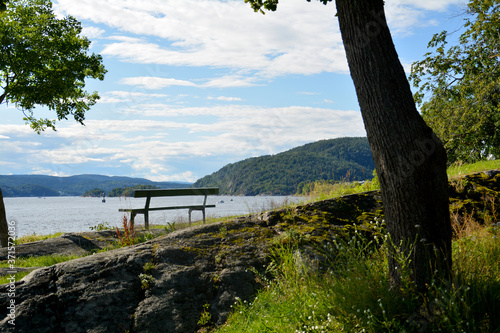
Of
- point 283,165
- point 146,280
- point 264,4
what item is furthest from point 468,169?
point 283,165

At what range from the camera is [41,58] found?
1309 centimetres

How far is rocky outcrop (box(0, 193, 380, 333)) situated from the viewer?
170 inches

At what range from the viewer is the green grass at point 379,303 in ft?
10.4

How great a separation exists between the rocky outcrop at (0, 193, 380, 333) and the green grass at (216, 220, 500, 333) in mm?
464

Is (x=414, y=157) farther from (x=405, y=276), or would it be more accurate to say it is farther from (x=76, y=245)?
(x=76, y=245)

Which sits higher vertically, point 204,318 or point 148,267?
point 148,267

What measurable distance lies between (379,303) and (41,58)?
536 inches

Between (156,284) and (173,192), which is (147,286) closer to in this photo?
(156,284)

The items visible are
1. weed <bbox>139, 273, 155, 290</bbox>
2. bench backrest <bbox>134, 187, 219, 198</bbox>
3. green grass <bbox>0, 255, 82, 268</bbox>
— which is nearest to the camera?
weed <bbox>139, 273, 155, 290</bbox>

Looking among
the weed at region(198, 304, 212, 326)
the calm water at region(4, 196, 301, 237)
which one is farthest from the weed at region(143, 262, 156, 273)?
the calm water at region(4, 196, 301, 237)

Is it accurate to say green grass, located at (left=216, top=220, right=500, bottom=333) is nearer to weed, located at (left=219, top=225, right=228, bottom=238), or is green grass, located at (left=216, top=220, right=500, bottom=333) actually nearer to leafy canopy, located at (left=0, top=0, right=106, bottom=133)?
weed, located at (left=219, top=225, right=228, bottom=238)

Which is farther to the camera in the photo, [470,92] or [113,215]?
[113,215]

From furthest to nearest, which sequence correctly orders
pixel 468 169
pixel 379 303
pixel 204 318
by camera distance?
pixel 468 169
pixel 204 318
pixel 379 303

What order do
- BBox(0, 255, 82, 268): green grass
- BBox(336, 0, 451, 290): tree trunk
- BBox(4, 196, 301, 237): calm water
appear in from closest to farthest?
BBox(336, 0, 451, 290): tree trunk
BBox(0, 255, 82, 268): green grass
BBox(4, 196, 301, 237): calm water
